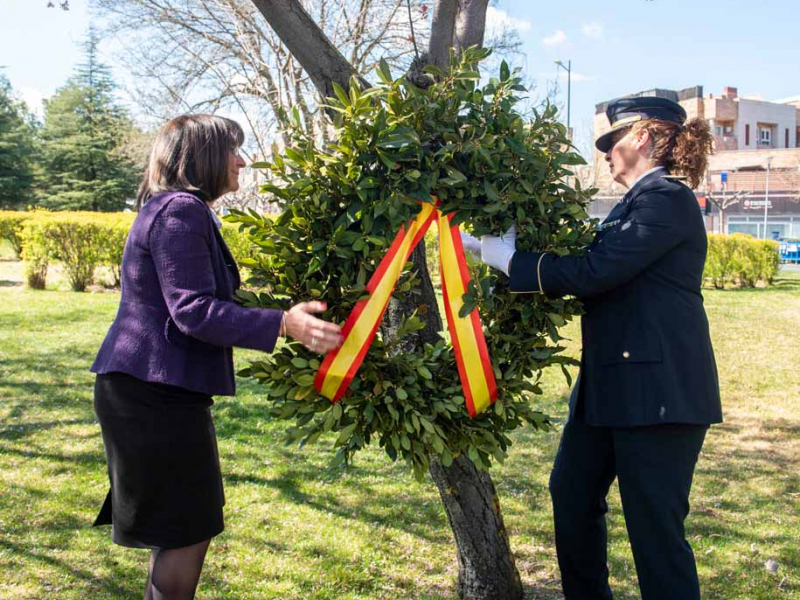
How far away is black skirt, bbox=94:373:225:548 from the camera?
2344mm

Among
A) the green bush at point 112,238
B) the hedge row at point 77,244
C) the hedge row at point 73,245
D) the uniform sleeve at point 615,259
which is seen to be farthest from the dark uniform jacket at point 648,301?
the green bush at point 112,238

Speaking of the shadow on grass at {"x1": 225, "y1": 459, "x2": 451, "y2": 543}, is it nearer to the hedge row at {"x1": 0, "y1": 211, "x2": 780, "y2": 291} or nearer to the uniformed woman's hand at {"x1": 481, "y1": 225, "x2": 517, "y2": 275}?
the uniformed woman's hand at {"x1": 481, "y1": 225, "x2": 517, "y2": 275}

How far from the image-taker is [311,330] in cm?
233

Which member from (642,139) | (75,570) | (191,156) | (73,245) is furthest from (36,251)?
(642,139)

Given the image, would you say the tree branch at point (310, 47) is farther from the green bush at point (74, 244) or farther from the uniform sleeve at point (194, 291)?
the green bush at point (74, 244)

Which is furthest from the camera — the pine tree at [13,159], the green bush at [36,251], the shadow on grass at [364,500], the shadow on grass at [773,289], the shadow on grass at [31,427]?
the pine tree at [13,159]

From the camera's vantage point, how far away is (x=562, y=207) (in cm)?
274

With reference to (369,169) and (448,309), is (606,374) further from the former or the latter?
(369,169)

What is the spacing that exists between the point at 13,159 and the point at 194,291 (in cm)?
4295

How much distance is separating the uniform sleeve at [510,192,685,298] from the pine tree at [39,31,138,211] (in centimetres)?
3941

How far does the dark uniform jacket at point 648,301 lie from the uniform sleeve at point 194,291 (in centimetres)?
94

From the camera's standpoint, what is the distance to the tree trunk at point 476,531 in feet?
11.2

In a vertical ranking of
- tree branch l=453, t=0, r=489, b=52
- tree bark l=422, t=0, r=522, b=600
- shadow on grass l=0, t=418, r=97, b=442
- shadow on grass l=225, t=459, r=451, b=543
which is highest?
tree branch l=453, t=0, r=489, b=52

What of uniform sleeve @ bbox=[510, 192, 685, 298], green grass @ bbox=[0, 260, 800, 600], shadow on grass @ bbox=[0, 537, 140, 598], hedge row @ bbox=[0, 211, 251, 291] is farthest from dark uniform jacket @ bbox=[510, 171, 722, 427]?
hedge row @ bbox=[0, 211, 251, 291]
